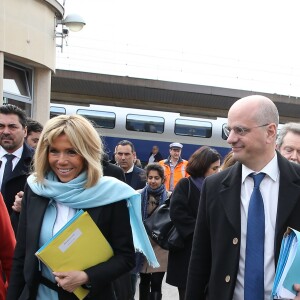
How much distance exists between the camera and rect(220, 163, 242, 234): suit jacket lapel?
→ 2.62 m

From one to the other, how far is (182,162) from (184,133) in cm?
1636

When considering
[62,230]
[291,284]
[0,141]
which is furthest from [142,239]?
[0,141]

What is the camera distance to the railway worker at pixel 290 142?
378cm

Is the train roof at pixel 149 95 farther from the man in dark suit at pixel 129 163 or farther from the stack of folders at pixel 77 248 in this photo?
the stack of folders at pixel 77 248

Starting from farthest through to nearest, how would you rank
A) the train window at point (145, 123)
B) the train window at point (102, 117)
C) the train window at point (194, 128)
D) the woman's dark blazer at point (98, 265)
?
1. the train window at point (194, 128)
2. the train window at point (145, 123)
3. the train window at point (102, 117)
4. the woman's dark blazer at point (98, 265)

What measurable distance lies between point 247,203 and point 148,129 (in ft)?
76.8

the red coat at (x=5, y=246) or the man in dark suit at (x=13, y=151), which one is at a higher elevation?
the man in dark suit at (x=13, y=151)

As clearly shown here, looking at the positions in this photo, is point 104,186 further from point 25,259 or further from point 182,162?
point 182,162

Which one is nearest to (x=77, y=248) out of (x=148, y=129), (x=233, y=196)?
(x=233, y=196)

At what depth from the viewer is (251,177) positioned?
107 inches

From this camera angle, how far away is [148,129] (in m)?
26.0

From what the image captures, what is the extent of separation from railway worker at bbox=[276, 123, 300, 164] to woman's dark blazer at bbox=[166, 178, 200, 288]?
125 cm

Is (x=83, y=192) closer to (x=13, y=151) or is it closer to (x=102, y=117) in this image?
(x=13, y=151)

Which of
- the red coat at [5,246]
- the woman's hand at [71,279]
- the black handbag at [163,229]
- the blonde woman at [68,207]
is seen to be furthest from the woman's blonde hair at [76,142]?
the black handbag at [163,229]
